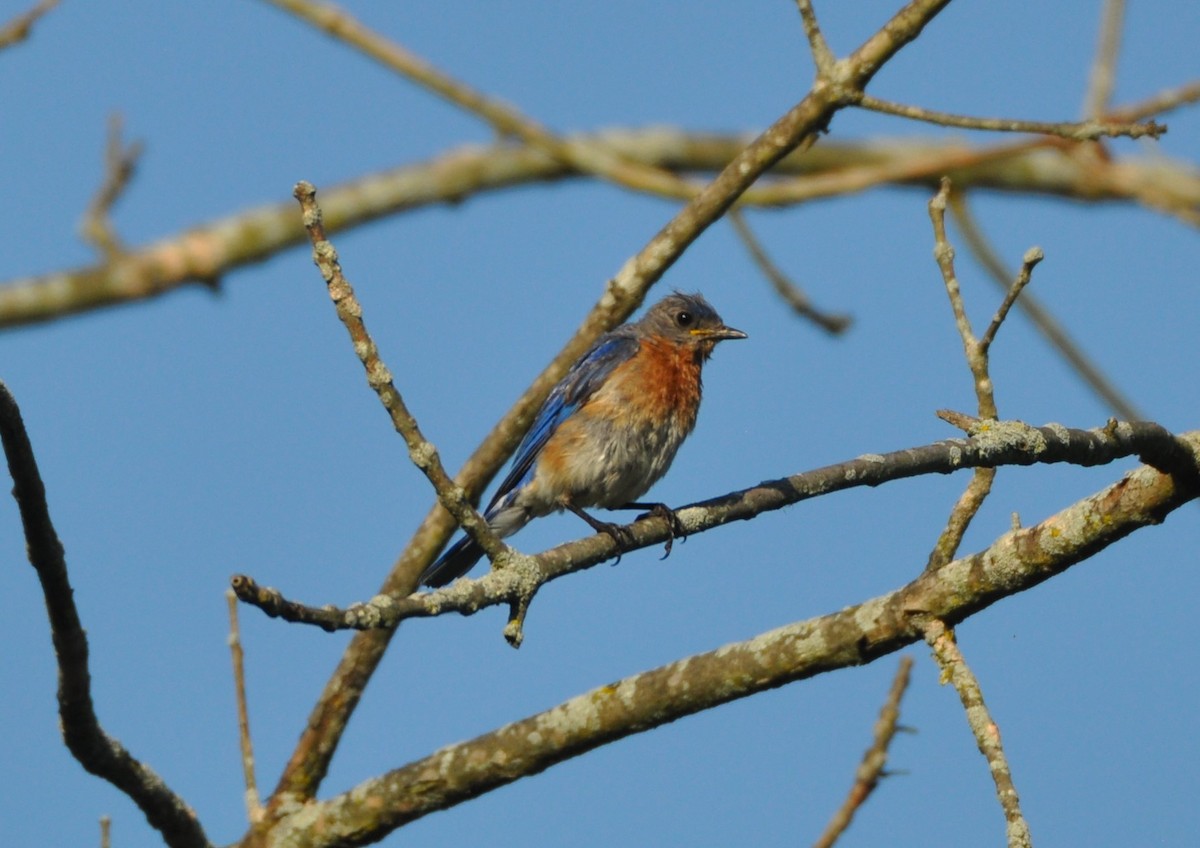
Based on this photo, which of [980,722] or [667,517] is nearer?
[980,722]

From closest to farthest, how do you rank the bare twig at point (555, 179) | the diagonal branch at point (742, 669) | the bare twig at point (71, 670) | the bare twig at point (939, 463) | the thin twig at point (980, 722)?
the thin twig at point (980, 722) < the bare twig at point (71, 670) < the bare twig at point (939, 463) < the diagonal branch at point (742, 669) < the bare twig at point (555, 179)

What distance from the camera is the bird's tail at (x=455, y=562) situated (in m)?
6.96

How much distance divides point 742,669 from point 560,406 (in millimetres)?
3242

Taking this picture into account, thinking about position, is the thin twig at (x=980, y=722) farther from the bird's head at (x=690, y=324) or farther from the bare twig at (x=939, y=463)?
the bird's head at (x=690, y=324)

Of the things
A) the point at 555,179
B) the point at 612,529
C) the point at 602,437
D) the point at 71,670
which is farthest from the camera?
the point at 555,179

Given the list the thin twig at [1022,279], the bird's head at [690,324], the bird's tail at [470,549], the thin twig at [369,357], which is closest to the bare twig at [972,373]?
the thin twig at [1022,279]

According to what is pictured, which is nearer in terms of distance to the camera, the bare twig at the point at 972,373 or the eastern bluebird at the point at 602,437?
the bare twig at the point at 972,373

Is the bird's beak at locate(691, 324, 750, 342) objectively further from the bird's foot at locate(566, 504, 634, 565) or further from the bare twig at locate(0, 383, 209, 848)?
the bare twig at locate(0, 383, 209, 848)

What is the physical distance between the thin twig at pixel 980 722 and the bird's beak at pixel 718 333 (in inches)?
162

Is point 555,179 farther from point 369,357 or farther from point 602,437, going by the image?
point 369,357

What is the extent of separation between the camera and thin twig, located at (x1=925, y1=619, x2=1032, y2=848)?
11.2ft

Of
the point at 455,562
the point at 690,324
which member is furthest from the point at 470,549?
the point at 690,324

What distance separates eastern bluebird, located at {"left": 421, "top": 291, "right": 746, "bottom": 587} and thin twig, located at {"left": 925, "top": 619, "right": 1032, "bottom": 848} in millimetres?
3051

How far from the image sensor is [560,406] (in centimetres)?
761
